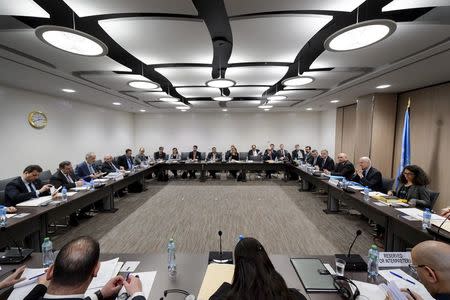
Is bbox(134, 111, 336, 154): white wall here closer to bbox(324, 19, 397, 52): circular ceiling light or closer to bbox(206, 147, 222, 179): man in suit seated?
bbox(206, 147, 222, 179): man in suit seated

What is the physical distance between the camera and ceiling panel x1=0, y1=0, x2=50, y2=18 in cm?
185

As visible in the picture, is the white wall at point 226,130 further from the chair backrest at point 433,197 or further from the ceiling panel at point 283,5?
the ceiling panel at point 283,5

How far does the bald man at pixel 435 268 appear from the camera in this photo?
1006 millimetres

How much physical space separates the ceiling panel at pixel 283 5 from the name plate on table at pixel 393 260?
6.98ft

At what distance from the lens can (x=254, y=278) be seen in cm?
85

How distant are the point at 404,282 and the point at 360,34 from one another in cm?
196

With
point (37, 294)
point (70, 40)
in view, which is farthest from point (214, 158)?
point (37, 294)

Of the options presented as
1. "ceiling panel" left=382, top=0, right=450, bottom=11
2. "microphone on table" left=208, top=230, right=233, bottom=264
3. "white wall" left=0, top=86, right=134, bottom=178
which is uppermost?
"ceiling panel" left=382, top=0, right=450, bottom=11

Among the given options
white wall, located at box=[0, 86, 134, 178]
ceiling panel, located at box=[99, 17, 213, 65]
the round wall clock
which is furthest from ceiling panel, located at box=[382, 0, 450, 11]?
the round wall clock

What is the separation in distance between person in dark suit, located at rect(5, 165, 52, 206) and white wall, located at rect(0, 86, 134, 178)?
2.55 metres

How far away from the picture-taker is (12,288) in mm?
1251

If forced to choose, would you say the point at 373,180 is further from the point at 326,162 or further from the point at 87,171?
the point at 87,171

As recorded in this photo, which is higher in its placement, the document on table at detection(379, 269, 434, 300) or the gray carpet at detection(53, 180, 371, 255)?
the document on table at detection(379, 269, 434, 300)

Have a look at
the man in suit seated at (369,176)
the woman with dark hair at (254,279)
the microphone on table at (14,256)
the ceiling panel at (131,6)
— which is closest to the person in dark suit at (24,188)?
the microphone on table at (14,256)
